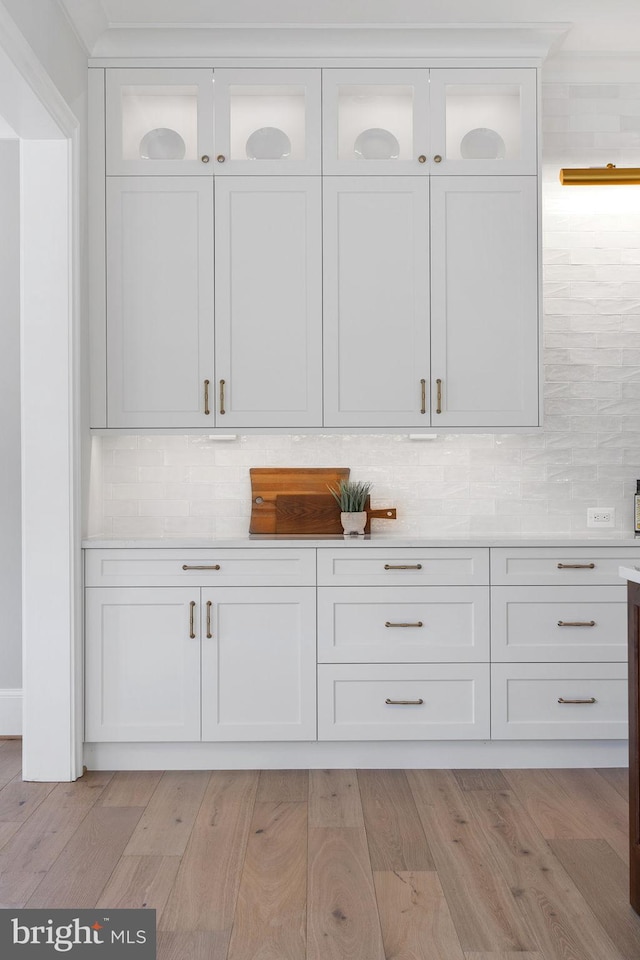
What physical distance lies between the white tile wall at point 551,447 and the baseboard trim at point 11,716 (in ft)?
2.77

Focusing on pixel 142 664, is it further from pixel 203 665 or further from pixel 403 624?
pixel 403 624

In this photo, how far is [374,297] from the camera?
336cm

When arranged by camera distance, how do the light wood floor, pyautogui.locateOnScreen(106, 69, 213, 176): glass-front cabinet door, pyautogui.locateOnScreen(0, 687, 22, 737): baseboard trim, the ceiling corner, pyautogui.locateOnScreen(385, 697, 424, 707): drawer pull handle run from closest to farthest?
the light wood floor, the ceiling corner, pyautogui.locateOnScreen(385, 697, 424, 707): drawer pull handle, pyautogui.locateOnScreen(106, 69, 213, 176): glass-front cabinet door, pyautogui.locateOnScreen(0, 687, 22, 737): baseboard trim

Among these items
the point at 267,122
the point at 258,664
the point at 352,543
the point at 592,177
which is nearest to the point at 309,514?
the point at 352,543

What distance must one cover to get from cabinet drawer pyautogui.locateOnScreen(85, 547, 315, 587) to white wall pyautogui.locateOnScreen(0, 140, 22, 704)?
2.21ft

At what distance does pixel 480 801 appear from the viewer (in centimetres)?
291

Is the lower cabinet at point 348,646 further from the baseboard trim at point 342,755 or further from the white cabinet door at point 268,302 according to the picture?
the white cabinet door at point 268,302

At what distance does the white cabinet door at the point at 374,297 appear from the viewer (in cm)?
335

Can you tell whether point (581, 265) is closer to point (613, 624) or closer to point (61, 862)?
point (613, 624)

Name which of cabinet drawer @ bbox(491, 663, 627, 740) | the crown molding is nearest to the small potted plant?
cabinet drawer @ bbox(491, 663, 627, 740)

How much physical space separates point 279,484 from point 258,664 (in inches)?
33.9

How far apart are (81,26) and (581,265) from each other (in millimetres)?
2328

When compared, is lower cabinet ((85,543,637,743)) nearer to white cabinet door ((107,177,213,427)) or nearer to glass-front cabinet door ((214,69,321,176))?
white cabinet door ((107,177,213,427))

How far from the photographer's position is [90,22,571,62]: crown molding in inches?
128
